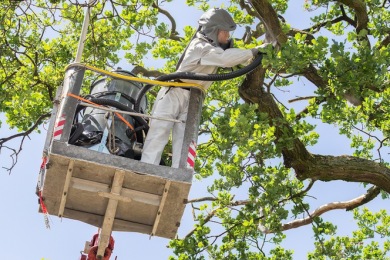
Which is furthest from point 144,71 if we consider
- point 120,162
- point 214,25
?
point 120,162

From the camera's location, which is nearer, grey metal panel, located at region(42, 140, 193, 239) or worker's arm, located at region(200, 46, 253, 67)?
grey metal panel, located at region(42, 140, 193, 239)

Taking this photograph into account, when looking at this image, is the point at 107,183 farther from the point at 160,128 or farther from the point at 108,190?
the point at 160,128

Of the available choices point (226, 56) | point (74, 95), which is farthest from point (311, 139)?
point (74, 95)

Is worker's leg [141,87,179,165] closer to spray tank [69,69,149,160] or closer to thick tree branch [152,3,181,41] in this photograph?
spray tank [69,69,149,160]

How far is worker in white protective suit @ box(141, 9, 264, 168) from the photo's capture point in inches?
348

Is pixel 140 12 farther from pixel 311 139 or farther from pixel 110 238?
pixel 110 238

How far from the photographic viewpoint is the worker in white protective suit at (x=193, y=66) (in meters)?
8.84

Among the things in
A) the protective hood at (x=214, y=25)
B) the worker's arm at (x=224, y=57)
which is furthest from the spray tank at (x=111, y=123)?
the protective hood at (x=214, y=25)

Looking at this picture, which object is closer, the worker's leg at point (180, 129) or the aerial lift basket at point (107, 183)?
the aerial lift basket at point (107, 183)

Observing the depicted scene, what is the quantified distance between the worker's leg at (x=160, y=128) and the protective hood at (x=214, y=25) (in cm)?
79

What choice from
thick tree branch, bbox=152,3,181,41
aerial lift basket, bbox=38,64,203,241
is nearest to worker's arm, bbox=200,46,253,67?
aerial lift basket, bbox=38,64,203,241

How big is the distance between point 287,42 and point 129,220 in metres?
2.89

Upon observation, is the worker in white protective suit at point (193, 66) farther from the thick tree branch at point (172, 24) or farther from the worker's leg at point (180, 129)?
the thick tree branch at point (172, 24)

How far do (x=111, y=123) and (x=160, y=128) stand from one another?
55cm
